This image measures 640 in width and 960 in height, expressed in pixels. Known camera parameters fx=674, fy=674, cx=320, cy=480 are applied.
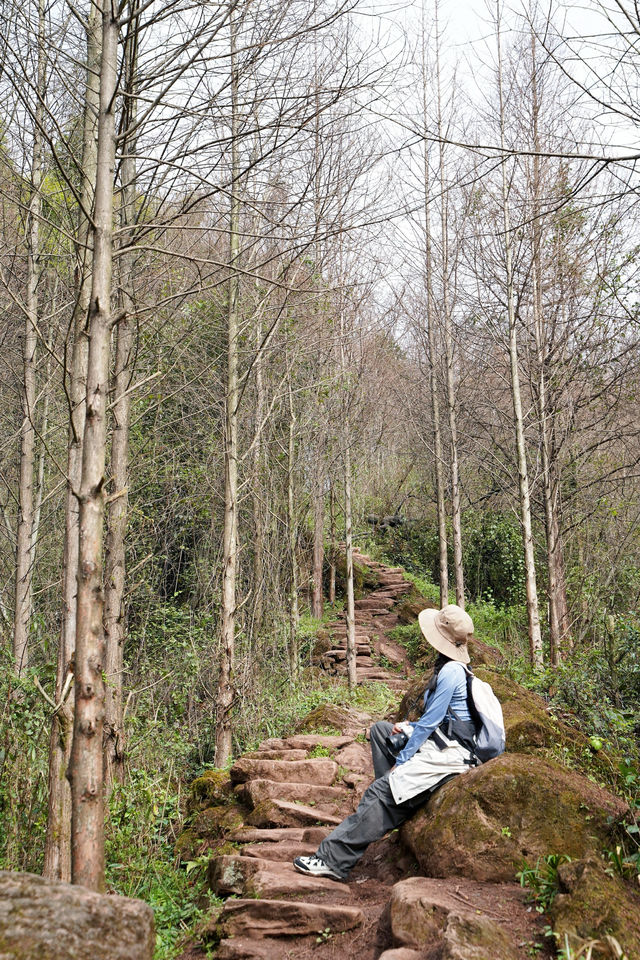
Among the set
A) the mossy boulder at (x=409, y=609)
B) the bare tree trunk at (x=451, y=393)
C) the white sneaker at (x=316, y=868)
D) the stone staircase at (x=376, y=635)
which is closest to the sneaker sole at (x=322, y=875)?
the white sneaker at (x=316, y=868)

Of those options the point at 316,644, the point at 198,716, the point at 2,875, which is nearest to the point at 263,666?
the point at 198,716

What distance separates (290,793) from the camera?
5426 millimetres

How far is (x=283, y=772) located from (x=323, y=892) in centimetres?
183

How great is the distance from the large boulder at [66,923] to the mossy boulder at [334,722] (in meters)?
5.20

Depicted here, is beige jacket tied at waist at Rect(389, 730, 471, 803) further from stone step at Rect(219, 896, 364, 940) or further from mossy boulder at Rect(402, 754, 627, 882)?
stone step at Rect(219, 896, 364, 940)

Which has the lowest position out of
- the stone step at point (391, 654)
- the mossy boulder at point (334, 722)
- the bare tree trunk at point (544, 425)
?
the stone step at point (391, 654)

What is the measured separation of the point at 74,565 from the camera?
16.5ft

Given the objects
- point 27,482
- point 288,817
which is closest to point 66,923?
point 288,817

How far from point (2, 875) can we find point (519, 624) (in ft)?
48.1

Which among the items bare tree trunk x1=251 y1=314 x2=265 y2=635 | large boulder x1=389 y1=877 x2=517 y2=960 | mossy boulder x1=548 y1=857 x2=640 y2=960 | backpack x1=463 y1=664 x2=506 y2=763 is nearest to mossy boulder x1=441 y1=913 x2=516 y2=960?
large boulder x1=389 y1=877 x2=517 y2=960

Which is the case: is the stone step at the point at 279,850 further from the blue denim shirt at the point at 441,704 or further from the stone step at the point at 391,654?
the stone step at the point at 391,654

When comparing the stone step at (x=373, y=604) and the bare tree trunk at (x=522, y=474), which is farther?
the stone step at (x=373, y=604)

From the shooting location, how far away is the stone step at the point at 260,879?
3.94 metres

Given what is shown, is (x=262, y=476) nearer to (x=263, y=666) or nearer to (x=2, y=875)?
(x=263, y=666)
